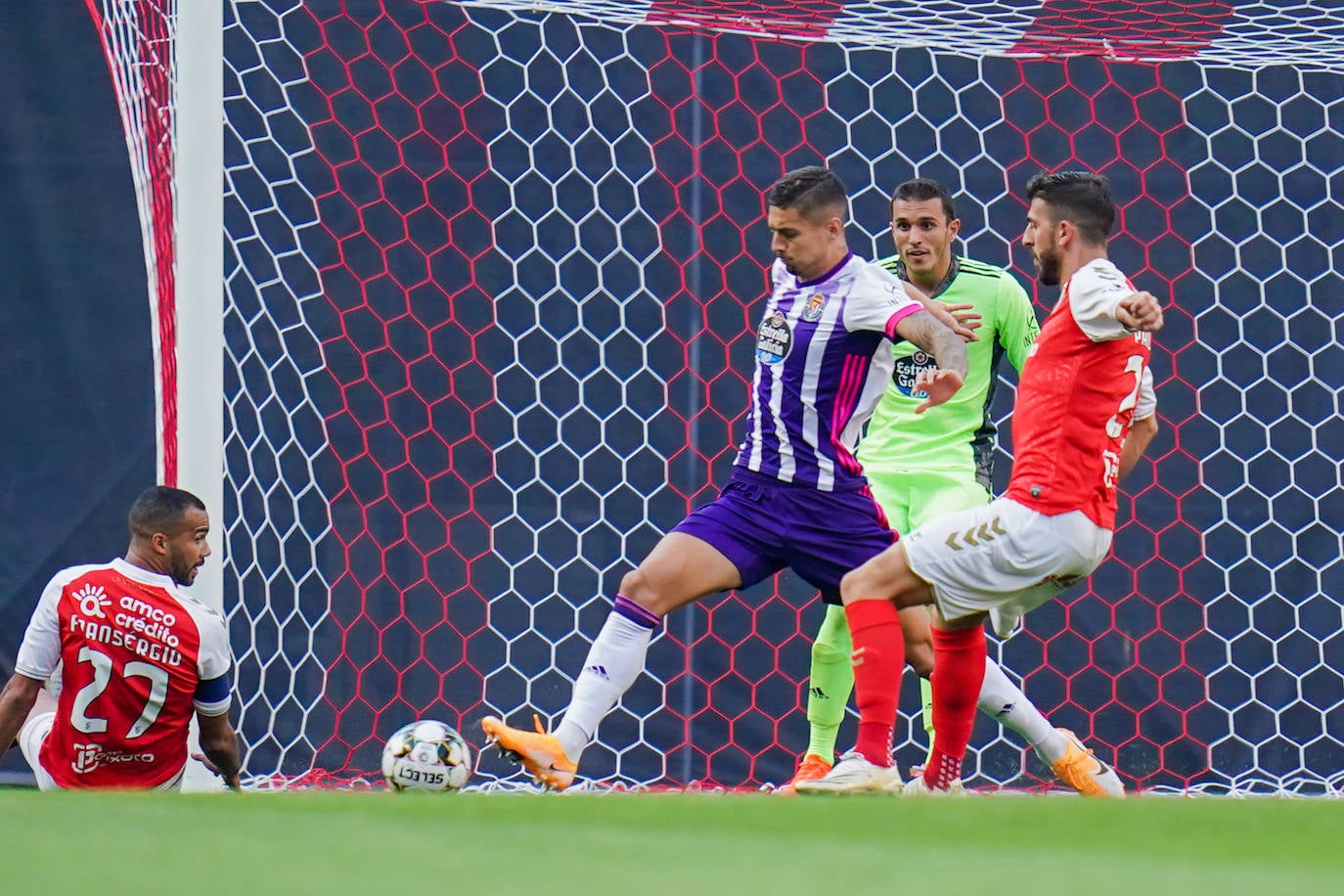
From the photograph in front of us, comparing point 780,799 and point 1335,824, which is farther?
point 780,799

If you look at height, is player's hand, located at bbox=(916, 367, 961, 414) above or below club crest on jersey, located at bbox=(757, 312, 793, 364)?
below

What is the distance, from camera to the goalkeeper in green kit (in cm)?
412

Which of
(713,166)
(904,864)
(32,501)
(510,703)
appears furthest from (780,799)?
(32,501)

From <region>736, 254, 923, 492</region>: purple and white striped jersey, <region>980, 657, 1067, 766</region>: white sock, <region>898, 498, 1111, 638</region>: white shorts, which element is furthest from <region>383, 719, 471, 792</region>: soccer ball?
<region>980, 657, 1067, 766</region>: white sock

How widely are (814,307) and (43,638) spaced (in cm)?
181

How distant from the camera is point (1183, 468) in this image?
518 cm

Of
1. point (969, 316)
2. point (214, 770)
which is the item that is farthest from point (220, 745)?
point (969, 316)

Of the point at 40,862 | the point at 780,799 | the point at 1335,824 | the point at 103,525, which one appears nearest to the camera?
the point at 40,862

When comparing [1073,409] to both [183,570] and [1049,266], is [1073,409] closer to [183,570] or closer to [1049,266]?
[1049,266]

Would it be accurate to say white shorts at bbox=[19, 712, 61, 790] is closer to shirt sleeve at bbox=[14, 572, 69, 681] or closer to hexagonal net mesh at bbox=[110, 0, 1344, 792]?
shirt sleeve at bbox=[14, 572, 69, 681]

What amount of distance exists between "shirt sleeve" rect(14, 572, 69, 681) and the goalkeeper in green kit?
1.72m

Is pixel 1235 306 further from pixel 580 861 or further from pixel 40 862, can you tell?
pixel 40 862

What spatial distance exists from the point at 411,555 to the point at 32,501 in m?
1.14

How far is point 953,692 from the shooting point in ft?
11.4
